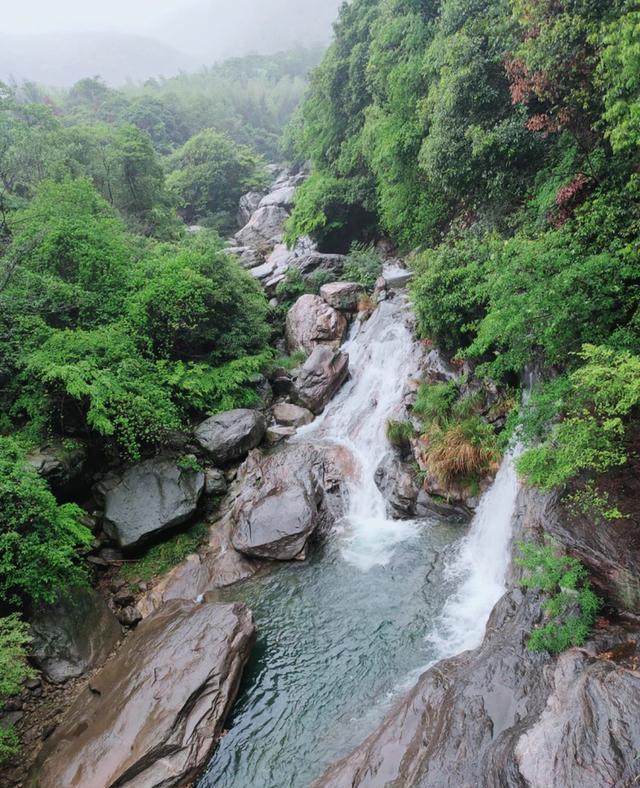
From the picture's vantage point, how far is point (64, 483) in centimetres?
1054

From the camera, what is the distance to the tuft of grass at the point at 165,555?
34.1ft

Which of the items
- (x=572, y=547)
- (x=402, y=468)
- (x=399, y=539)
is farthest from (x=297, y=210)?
(x=572, y=547)

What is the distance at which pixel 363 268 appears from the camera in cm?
1939

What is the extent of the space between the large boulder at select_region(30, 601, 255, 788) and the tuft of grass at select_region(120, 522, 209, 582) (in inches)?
74.8

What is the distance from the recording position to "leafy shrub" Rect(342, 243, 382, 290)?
19.1 meters

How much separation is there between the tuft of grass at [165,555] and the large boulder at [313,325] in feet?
27.8

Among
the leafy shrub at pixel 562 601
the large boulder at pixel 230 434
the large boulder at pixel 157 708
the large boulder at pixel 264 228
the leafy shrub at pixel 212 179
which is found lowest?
the large boulder at pixel 157 708

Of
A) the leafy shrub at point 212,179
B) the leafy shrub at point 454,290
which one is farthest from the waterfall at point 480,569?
the leafy shrub at point 212,179

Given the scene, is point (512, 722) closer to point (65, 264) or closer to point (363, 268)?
point (65, 264)

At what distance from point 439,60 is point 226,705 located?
648 inches

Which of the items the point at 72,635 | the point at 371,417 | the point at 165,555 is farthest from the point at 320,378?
the point at 72,635

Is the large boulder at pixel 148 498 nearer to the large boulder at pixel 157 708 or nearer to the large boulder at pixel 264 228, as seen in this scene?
the large boulder at pixel 157 708

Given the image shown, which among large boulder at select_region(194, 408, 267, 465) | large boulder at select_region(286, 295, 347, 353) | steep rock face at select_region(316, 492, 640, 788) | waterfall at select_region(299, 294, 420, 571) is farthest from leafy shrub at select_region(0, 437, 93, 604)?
large boulder at select_region(286, 295, 347, 353)

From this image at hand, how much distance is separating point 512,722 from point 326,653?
3.41 metres
